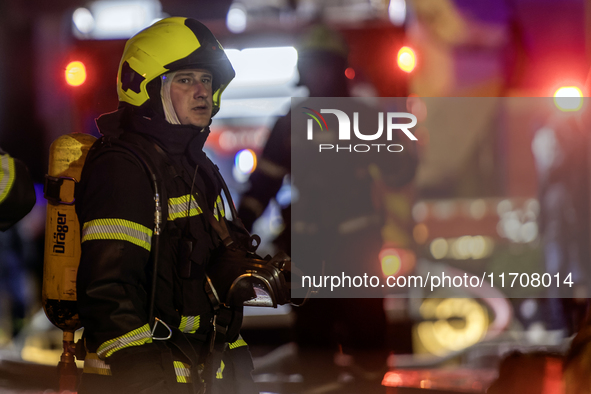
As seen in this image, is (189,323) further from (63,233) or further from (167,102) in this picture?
(167,102)

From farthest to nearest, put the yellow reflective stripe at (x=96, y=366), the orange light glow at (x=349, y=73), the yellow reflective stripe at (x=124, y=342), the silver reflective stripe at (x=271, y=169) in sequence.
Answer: the orange light glow at (x=349, y=73)
the silver reflective stripe at (x=271, y=169)
the yellow reflective stripe at (x=96, y=366)
the yellow reflective stripe at (x=124, y=342)

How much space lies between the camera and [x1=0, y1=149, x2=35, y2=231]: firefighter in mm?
1706

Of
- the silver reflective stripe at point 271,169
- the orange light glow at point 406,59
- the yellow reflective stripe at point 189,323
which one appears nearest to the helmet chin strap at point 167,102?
the yellow reflective stripe at point 189,323

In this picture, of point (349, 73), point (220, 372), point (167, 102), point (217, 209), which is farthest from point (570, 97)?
point (220, 372)

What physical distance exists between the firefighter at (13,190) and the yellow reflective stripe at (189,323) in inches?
26.3

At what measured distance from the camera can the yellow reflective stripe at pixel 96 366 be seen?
1631mm

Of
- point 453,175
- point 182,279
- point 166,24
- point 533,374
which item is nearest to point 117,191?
point 182,279

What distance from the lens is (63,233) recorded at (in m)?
1.89

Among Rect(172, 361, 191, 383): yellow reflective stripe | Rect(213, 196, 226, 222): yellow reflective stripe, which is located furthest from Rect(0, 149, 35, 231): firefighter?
Rect(172, 361, 191, 383): yellow reflective stripe

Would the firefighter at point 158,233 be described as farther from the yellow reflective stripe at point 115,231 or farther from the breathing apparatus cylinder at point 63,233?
the breathing apparatus cylinder at point 63,233

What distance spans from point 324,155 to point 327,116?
0.80 feet

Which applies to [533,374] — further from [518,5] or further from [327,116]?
[518,5]

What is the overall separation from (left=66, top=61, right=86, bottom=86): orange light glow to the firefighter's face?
8.00 feet

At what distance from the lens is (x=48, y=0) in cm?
389
